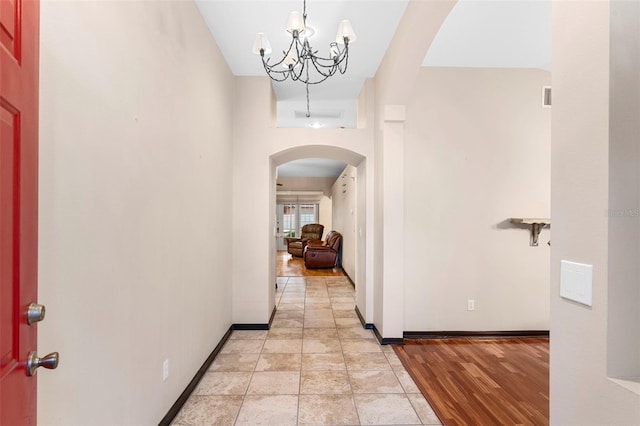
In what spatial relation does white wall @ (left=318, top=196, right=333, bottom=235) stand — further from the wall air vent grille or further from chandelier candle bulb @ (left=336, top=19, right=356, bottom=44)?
chandelier candle bulb @ (left=336, top=19, right=356, bottom=44)

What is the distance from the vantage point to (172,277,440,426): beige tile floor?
6.54 ft

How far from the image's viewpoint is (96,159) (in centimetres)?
124

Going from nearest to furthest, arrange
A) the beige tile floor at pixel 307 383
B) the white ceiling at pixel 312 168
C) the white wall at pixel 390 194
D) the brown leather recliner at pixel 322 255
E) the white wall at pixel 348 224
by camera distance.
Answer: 1. the beige tile floor at pixel 307 383
2. the white wall at pixel 390 194
3. the white wall at pixel 348 224
4. the brown leather recliner at pixel 322 255
5. the white ceiling at pixel 312 168

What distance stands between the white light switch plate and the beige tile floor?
152 centimetres

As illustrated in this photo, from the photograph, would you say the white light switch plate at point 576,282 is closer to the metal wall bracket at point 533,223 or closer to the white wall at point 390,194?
the white wall at point 390,194

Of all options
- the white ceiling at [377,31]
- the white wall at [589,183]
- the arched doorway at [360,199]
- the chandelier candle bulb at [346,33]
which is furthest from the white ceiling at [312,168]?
the white wall at [589,183]

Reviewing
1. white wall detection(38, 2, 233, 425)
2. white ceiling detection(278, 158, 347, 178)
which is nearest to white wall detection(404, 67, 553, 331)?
white wall detection(38, 2, 233, 425)

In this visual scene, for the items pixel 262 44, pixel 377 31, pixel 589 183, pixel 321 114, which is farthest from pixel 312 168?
pixel 589 183

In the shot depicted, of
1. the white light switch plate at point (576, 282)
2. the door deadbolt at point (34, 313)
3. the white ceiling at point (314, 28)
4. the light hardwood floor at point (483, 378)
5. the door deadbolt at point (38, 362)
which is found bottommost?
the light hardwood floor at point (483, 378)

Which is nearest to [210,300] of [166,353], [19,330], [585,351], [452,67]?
[166,353]

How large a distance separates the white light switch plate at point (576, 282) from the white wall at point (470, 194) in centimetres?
241

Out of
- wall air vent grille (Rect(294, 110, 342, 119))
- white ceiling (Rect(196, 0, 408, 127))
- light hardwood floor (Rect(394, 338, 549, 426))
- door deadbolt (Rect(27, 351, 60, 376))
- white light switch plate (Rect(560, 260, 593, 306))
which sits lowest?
light hardwood floor (Rect(394, 338, 549, 426))

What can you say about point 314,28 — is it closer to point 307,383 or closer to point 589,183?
point 589,183

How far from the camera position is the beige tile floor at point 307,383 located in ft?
6.54
